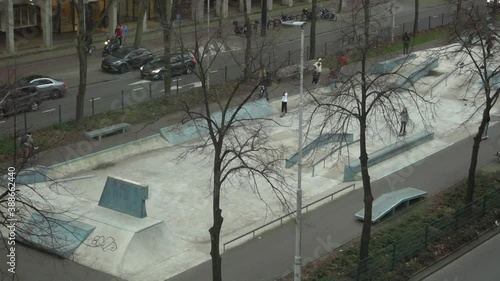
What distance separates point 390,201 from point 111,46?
92.6 ft

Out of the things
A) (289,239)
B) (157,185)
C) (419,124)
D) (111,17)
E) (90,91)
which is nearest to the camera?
(289,239)

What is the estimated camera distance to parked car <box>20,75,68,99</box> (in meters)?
45.5

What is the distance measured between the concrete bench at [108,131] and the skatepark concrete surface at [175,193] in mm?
1721

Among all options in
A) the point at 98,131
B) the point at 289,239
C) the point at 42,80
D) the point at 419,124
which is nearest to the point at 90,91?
the point at 42,80

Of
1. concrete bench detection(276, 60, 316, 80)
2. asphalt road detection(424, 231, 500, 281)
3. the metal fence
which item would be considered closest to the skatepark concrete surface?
concrete bench detection(276, 60, 316, 80)

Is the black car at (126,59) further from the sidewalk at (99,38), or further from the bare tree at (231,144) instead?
the bare tree at (231,144)

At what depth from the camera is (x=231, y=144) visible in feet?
106

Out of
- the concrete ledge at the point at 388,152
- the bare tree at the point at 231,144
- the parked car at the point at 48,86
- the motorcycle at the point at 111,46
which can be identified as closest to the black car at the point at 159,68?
the bare tree at the point at 231,144

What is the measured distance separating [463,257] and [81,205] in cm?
1377

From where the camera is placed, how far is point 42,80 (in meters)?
46.0

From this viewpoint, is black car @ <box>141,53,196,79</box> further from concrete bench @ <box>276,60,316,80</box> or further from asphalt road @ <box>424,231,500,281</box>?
asphalt road @ <box>424,231,500,281</box>

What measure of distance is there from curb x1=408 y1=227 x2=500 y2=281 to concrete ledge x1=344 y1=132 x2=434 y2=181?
633 centimetres

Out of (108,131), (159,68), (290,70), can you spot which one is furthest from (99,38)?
(108,131)

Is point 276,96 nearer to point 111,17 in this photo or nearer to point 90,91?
→ point 90,91
